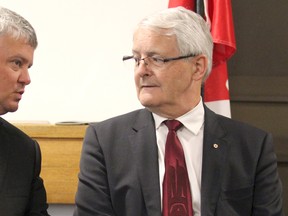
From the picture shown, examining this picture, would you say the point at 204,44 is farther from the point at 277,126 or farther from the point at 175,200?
the point at 277,126

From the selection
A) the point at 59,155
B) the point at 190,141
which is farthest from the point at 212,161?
the point at 59,155

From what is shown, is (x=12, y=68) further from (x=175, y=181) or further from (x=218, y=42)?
(x=218, y=42)

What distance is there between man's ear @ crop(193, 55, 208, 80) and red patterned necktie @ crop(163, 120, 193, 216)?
0.22m

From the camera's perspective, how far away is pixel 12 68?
2006mm

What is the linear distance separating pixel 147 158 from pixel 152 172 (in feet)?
0.22

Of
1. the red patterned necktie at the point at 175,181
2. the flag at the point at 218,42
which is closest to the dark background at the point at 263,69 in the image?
the flag at the point at 218,42

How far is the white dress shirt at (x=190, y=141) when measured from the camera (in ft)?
7.09

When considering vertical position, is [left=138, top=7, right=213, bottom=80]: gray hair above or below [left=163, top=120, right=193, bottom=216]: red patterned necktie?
above

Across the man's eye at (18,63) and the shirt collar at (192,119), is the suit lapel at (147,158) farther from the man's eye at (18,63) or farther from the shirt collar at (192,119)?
the man's eye at (18,63)

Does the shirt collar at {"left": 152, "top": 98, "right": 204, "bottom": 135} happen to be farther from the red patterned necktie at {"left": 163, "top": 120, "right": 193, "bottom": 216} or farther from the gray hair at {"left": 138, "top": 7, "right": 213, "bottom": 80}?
the gray hair at {"left": 138, "top": 7, "right": 213, "bottom": 80}

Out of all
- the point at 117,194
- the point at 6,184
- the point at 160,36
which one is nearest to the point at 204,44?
the point at 160,36

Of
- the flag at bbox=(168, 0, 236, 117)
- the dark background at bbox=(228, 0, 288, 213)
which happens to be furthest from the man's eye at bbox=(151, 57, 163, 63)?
the dark background at bbox=(228, 0, 288, 213)

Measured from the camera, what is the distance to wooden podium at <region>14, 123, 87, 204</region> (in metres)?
3.12

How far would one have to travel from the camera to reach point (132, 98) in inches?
129
